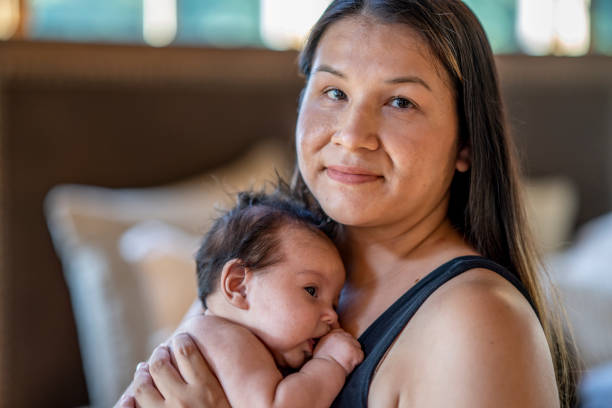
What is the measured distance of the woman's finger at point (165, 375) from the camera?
1.26 m

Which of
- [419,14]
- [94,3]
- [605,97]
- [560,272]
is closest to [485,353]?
[419,14]

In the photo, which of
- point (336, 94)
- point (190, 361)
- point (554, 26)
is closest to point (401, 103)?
point (336, 94)

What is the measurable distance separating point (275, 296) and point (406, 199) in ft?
0.90

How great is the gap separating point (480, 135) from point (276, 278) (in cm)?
42

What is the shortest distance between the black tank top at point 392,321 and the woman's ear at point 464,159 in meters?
0.19

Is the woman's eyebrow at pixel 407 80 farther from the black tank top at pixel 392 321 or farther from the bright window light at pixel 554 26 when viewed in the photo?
the bright window light at pixel 554 26

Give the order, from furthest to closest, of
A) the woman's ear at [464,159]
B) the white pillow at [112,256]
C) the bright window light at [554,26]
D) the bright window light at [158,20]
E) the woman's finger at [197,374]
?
the bright window light at [554,26], the bright window light at [158,20], the white pillow at [112,256], the woman's ear at [464,159], the woman's finger at [197,374]

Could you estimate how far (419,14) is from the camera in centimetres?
124

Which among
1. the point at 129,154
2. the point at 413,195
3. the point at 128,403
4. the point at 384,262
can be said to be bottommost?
the point at 129,154

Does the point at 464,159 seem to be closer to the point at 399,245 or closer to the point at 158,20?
the point at 399,245

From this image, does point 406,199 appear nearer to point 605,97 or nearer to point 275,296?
point 275,296

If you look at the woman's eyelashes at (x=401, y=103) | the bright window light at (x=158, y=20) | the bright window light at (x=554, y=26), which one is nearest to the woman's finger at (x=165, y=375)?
the woman's eyelashes at (x=401, y=103)

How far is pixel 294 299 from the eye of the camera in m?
1.26

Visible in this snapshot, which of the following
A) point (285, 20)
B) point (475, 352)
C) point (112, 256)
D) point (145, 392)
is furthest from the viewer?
point (285, 20)
